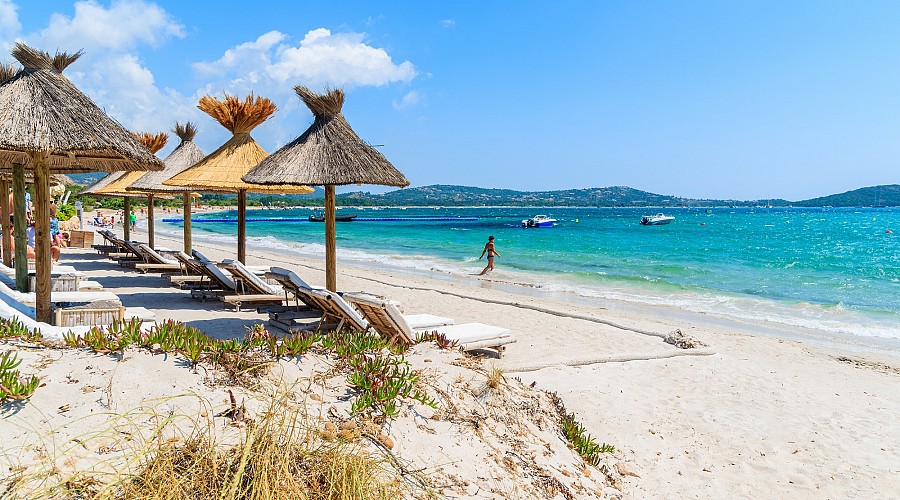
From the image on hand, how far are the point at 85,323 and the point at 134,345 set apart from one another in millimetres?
1870

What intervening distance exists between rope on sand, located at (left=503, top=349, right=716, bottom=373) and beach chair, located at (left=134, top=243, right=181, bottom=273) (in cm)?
758

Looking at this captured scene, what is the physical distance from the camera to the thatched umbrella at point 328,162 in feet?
21.4

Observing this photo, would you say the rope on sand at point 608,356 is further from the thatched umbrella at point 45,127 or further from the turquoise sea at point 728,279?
the thatched umbrella at point 45,127

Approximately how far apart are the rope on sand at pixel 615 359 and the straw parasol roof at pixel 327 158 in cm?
249

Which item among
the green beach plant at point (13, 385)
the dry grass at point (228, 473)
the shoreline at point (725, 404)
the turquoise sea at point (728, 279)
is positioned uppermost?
the green beach plant at point (13, 385)

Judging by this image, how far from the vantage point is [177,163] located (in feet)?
36.7

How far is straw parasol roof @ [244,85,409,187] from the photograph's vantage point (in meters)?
6.51

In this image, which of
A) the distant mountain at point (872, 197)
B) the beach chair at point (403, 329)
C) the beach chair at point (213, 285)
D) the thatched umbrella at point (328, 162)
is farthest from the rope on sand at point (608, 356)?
the distant mountain at point (872, 197)

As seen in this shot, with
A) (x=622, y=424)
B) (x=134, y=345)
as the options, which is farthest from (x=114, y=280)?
(x=622, y=424)

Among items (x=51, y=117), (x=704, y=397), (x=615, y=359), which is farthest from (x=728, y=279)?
(x=51, y=117)

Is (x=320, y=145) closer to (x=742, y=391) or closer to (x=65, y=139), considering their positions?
(x=65, y=139)

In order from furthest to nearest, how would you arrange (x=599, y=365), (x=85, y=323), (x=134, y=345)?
(x=599, y=365) < (x=85, y=323) < (x=134, y=345)

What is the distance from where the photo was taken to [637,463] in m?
4.20

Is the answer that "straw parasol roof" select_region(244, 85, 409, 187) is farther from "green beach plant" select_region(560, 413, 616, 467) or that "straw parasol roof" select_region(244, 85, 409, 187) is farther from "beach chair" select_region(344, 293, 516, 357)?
"green beach plant" select_region(560, 413, 616, 467)
